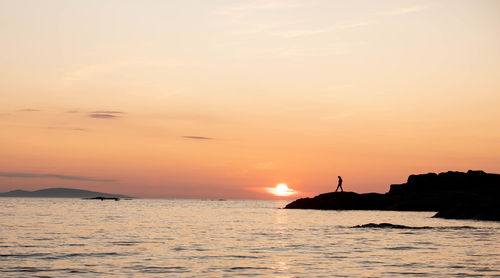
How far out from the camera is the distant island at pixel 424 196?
379 feet

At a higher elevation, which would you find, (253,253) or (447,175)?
(447,175)

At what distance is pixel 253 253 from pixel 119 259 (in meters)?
8.75

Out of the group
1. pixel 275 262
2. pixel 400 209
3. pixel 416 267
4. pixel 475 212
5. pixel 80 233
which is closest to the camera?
pixel 416 267

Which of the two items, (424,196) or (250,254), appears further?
(424,196)

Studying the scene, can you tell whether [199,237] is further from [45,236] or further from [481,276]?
[481,276]

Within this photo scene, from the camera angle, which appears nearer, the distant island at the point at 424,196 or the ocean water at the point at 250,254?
the ocean water at the point at 250,254

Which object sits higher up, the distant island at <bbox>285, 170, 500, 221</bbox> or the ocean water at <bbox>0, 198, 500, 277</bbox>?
the distant island at <bbox>285, 170, 500, 221</bbox>

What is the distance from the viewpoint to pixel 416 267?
97.3 feet

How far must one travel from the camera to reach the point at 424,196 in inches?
4729

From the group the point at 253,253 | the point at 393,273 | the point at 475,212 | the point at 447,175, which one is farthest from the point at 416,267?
the point at 447,175

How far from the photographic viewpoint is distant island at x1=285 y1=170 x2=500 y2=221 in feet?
379

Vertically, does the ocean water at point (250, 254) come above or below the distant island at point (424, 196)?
below

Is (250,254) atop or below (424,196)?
below

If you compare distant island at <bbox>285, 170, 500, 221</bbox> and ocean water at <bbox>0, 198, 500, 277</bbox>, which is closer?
ocean water at <bbox>0, 198, 500, 277</bbox>
